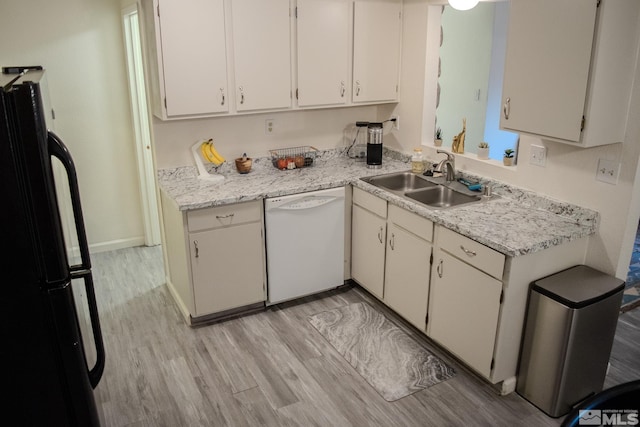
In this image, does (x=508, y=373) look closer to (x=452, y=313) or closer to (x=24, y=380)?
(x=452, y=313)

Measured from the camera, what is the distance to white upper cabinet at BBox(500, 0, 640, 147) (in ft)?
7.82

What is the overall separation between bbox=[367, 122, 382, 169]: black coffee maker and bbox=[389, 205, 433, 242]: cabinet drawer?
2.45ft

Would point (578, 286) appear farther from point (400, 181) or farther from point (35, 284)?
point (35, 284)

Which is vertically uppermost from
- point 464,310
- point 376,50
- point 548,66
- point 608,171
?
point 376,50

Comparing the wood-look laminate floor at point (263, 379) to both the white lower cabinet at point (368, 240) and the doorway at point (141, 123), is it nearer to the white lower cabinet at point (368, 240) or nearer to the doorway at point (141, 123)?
the white lower cabinet at point (368, 240)

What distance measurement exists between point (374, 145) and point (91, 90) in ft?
7.57

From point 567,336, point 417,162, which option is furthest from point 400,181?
point 567,336

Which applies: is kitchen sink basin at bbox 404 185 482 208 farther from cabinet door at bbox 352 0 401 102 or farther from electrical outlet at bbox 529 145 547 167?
cabinet door at bbox 352 0 401 102

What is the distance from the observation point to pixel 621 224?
269cm

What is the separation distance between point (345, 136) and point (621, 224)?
223 centimetres

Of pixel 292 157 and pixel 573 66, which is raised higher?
pixel 573 66

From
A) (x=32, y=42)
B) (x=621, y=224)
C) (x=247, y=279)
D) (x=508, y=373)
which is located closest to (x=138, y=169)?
(x=32, y=42)

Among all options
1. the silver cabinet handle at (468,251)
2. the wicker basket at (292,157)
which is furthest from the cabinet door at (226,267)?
the silver cabinet handle at (468,251)

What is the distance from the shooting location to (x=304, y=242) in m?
3.62
